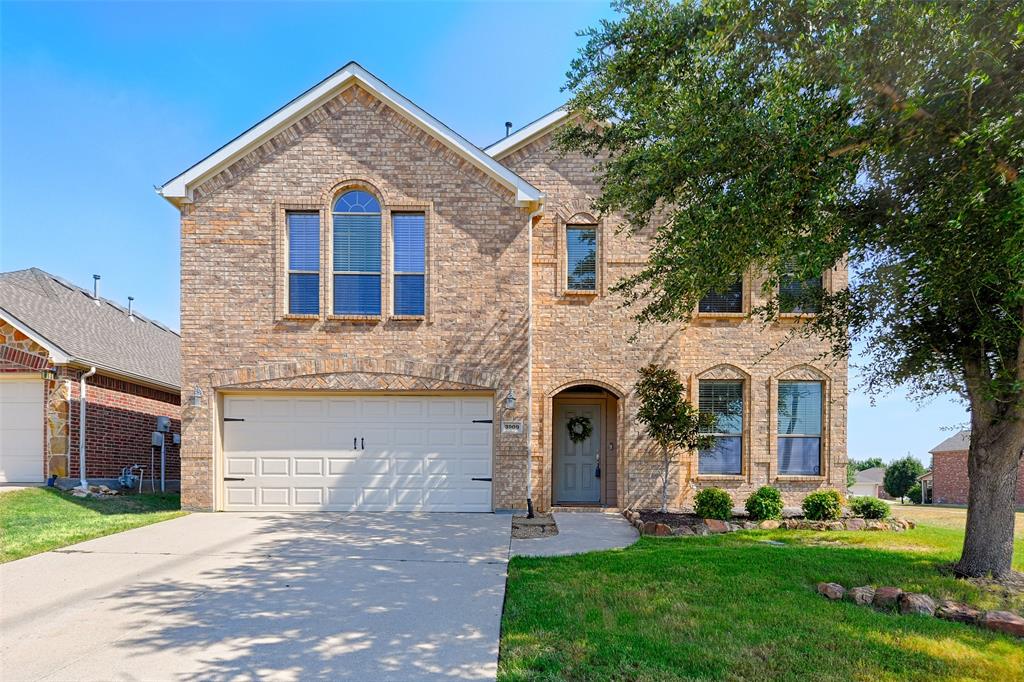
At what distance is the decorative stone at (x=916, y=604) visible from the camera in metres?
5.57

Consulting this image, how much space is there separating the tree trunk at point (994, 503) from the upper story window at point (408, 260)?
8.69m

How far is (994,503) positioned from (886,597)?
2.19 meters

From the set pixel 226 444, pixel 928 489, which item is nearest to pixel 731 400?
pixel 226 444

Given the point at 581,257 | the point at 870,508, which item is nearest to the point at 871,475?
the point at 870,508

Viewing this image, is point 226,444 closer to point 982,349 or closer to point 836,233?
point 836,233

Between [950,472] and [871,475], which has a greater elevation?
[950,472]

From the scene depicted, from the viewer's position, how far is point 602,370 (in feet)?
38.5

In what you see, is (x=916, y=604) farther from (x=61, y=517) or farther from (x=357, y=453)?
(x=61, y=517)

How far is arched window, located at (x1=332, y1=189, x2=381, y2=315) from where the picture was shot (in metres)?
11.1

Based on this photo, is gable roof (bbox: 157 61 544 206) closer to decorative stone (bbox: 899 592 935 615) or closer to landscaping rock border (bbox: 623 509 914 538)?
Result: landscaping rock border (bbox: 623 509 914 538)

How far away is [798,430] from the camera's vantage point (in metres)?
12.2

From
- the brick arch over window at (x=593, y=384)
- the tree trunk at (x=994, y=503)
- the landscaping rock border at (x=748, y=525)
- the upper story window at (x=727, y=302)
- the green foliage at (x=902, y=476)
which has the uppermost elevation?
the upper story window at (x=727, y=302)

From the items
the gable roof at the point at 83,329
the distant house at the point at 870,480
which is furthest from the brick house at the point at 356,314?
the distant house at the point at 870,480

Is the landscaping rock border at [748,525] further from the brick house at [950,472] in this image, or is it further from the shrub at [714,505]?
the brick house at [950,472]
